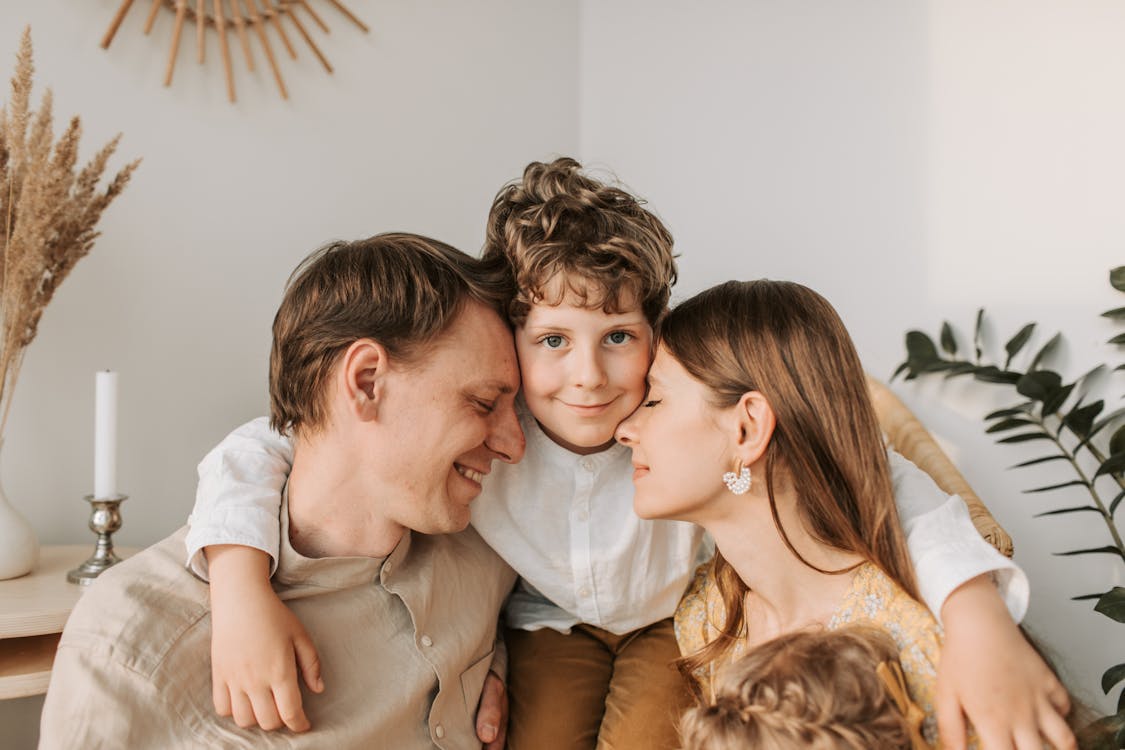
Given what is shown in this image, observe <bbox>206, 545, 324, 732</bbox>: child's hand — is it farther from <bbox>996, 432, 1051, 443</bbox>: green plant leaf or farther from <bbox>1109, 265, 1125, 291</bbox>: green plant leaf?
<bbox>1109, 265, 1125, 291</bbox>: green plant leaf

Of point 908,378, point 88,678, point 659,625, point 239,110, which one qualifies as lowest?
point 659,625

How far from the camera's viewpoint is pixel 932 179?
6.01 ft

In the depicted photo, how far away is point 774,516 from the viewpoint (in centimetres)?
119

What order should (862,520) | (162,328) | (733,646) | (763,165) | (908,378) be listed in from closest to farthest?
(862,520) < (733,646) < (908,378) < (162,328) < (763,165)

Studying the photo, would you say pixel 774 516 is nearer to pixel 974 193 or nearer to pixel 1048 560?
pixel 1048 560

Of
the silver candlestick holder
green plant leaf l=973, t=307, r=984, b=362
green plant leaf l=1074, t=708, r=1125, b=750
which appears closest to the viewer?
green plant leaf l=1074, t=708, r=1125, b=750

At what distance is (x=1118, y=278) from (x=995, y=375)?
0.24m

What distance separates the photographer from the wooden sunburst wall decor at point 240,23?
1.90 meters

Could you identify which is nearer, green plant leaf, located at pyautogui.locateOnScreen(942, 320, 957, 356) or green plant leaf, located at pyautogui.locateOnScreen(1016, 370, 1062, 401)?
green plant leaf, located at pyautogui.locateOnScreen(1016, 370, 1062, 401)

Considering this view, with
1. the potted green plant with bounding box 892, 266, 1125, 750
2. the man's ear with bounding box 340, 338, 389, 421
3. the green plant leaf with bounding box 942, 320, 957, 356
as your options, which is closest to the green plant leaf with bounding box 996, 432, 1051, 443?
the potted green plant with bounding box 892, 266, 1125, 750

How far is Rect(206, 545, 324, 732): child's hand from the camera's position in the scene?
1.07 m

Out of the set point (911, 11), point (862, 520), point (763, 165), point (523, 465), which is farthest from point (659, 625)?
point (911, 11)

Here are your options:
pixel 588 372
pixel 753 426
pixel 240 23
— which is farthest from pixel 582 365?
pixel 240 23

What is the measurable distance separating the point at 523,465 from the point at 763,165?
111cm
